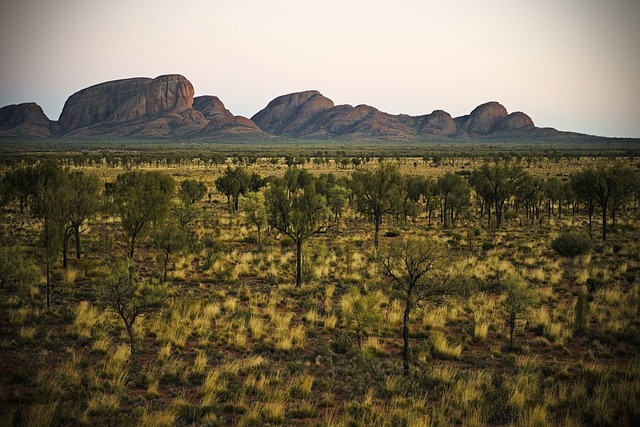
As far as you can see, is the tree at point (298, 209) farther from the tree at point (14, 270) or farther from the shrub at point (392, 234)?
the shrub at point (392, 234)

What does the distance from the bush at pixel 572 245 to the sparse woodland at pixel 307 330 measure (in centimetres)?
9

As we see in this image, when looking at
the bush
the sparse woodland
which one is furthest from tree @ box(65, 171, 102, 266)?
the bush

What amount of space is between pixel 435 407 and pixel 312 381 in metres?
3.22

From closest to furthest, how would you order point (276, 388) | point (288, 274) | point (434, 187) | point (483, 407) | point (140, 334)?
1. point (483, 407)
2. point (276, 388)
3. point (140, 334)
4. point (288, 274)
5. point (434, 187)

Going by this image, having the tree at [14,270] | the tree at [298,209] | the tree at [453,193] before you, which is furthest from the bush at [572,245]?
the tree at [14,270]

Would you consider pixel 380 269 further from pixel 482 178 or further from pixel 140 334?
pixel 482 178

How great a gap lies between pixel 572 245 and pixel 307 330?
66.8 feet

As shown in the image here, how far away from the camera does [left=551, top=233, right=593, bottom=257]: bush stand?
27.1 meters

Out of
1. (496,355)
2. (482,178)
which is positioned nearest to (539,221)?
(482,178)

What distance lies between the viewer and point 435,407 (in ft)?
33.8

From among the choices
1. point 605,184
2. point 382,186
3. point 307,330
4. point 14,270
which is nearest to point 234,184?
point 382,186

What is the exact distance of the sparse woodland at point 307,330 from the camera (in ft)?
32.8

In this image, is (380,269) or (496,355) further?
(380,269)

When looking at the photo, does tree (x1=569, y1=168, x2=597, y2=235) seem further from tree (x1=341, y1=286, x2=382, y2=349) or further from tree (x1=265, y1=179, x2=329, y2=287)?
tree (x1=341, y1=286, x2=382, y2=349)
